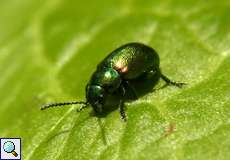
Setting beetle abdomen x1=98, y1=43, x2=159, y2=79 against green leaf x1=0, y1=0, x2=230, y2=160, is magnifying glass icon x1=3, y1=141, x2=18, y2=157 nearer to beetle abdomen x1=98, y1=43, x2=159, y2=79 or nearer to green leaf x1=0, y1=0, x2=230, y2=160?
green leaf x1=0, y1=0, x2=230, y2=160

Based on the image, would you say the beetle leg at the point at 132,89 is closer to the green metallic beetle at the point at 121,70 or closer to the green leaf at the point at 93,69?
the green metallic beetle at the point at 121,70

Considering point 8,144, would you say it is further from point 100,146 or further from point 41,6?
point 41,6

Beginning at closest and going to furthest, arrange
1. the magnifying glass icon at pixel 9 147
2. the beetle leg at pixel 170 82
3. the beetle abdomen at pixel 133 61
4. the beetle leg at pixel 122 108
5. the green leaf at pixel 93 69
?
1. the green leaf at pixel 93 69
2. the beetle leg at pixel 122 108
3. the beetle leg at pixel 170 82
4. the magnifying glass icon at pixel 9 147
5. the beetle abdomen at pixel 133 61

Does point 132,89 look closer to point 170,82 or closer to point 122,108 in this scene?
point 122,108

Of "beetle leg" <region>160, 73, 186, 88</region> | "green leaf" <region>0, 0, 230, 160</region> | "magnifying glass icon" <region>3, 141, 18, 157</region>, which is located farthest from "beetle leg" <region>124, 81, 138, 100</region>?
"magnifying glass icon" <region>3, 141, 18, 157</region>

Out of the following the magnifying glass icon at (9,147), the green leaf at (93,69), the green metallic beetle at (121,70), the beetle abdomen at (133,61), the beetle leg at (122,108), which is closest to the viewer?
the green leaf at (93,69)

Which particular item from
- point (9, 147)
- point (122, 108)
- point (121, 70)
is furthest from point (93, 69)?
point (9, 147)

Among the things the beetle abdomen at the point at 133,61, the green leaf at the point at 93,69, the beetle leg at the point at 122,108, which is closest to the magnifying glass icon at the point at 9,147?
the green leaf at the point at 93,69
